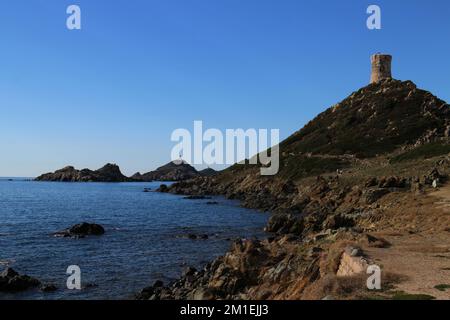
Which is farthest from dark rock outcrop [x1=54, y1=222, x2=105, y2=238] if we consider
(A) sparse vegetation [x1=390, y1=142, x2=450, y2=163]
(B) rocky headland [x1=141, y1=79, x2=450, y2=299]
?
(A) sparse vegetation [x1=390, y1=142, x2=450, y2=163]

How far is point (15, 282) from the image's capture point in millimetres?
34781

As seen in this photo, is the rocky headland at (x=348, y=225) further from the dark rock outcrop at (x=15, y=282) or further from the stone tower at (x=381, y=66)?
the stone tower at (x=381, y=66)

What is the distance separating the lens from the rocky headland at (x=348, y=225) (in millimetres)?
21953

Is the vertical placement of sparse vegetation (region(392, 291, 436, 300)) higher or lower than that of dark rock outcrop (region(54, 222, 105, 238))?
higher

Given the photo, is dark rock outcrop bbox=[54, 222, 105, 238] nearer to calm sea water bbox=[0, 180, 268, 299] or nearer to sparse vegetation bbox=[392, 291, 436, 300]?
calm sea water bbox=[0, 180, 268, 299]

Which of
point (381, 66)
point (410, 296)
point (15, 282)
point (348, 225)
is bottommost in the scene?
point (15, 282)

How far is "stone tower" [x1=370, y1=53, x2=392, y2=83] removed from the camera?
591 feet

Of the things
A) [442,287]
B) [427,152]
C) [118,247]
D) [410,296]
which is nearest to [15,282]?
[118,247]

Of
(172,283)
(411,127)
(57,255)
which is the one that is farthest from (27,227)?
(411,127)

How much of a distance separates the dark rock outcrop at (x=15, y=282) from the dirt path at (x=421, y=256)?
25.2m

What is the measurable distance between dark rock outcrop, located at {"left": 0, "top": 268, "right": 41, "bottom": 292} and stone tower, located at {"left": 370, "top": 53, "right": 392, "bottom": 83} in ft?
556

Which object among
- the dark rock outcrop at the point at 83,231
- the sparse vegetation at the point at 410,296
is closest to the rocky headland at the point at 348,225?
the sparse vegetation at the point at 410,296

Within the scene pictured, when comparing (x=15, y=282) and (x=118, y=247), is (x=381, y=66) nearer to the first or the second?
(x=118, y=247)

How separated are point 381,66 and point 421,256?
560 feet
